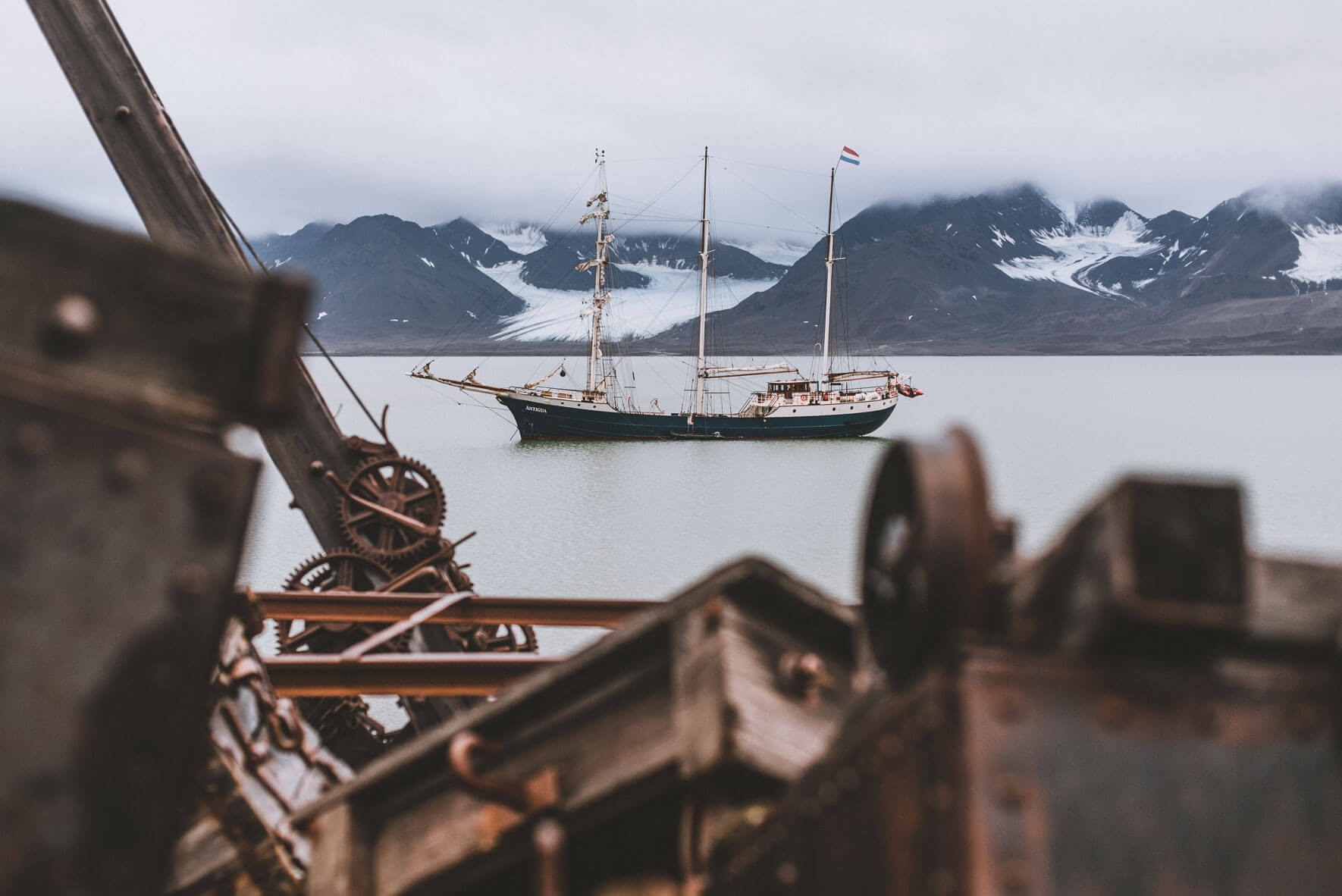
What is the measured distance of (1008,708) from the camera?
4.36 feet

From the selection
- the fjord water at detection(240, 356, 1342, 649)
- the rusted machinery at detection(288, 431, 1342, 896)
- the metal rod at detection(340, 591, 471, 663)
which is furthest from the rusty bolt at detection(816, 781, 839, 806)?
the metal rod at detection(340, 591, 471, 663)

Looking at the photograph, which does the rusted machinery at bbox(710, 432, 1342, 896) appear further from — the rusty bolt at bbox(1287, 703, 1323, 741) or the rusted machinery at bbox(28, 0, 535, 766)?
the rusted machinery at bbox(28, 0, 535, 766)

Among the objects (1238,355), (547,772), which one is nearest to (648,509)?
(547,772)

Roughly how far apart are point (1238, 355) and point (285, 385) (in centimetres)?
22190

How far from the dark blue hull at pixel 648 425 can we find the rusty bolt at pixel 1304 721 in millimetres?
54515

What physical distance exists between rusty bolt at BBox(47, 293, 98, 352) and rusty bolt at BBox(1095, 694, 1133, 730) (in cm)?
151

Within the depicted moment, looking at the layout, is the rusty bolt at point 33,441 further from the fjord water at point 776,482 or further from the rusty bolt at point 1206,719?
the rusty bolt at point 1206,719

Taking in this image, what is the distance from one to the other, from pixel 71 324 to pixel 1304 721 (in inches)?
70.9

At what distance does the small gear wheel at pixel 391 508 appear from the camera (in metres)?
8.16

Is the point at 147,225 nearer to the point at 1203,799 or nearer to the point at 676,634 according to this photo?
the point at 676,634

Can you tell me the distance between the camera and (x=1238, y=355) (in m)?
192

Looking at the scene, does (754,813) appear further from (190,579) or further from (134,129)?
(134,129)

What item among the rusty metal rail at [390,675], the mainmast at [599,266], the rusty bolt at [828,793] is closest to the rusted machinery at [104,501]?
the rusty bolt at [828,793]

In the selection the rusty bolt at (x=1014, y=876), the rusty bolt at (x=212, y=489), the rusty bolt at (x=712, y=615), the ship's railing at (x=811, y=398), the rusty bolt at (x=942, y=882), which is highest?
the ship's railing at (x=811, y=398)
